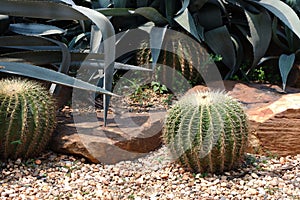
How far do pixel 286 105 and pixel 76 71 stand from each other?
137cm

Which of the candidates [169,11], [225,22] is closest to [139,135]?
[169,11]

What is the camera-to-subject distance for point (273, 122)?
9.14ft

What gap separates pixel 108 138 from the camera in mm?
2738

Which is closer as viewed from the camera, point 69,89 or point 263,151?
point 263,151

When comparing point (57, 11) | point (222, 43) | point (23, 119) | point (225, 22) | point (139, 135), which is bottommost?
point (139, 135)

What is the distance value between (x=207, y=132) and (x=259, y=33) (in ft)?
4.79

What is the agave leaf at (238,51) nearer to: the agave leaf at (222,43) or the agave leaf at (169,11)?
the agave leaf at (222,43)

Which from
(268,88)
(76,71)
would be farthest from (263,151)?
(76,71)

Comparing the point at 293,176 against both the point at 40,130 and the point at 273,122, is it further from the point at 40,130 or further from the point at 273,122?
the point at 40,130

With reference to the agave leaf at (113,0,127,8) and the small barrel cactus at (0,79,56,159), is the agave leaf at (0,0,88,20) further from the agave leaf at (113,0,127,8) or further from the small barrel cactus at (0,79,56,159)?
the agave leaf at (113,0,127,8)

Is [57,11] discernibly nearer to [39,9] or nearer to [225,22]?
[39,9]

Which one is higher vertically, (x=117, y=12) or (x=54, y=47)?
(x=117, y=12)

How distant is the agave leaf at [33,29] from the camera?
3430 millimetres

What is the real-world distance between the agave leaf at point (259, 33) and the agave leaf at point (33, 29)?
132cm
